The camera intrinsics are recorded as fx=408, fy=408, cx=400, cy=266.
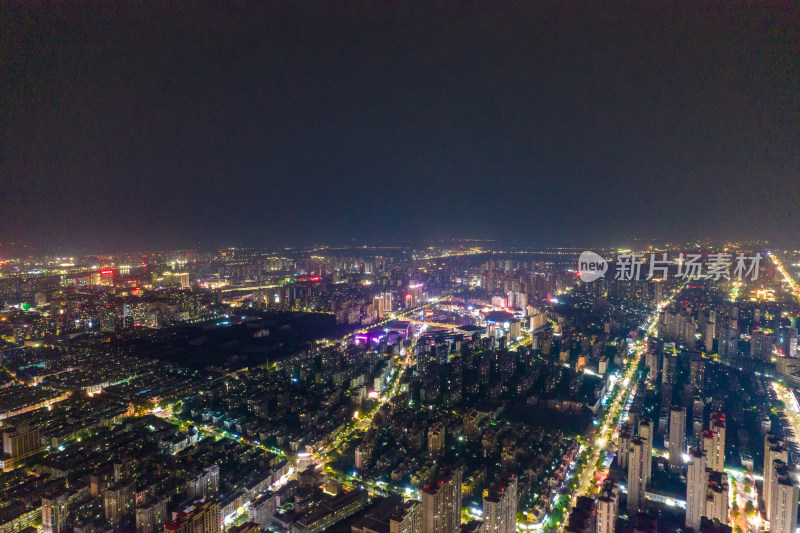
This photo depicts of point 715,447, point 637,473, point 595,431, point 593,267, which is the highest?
point 593,267

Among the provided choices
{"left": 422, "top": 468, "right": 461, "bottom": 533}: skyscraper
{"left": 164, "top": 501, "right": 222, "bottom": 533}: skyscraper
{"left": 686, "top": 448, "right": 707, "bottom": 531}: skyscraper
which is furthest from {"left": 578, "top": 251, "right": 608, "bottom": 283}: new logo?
{"left": 164, "top": 501, "right": 222, "bottom": 533}: skyscraper

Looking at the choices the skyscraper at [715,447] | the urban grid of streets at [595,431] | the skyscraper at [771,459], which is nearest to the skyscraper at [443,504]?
the urban grid of streets at [595,431]

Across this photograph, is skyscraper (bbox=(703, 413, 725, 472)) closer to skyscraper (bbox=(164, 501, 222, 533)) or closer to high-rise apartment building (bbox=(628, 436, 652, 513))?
high-rise apartment building (bbox=(628, 436, 652, 513))

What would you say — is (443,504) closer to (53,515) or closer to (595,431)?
(595,431)

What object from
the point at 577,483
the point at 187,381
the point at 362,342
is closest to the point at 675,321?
the point at 577,483

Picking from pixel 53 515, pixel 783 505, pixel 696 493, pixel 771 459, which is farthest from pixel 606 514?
pixel 53 515
